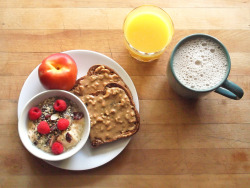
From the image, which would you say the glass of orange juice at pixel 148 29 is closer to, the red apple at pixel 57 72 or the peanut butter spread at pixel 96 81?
the peanut butter spread at pixel 96 81

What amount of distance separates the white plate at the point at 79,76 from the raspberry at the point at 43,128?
0.18 metres

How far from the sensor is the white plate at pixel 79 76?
53.7 inches

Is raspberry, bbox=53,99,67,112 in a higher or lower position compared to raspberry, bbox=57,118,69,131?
higher

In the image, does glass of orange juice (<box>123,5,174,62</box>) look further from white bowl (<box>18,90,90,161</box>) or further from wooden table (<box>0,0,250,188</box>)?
white bowl (<box>18,90,90,161</box>)

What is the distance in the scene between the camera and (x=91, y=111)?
1.39m

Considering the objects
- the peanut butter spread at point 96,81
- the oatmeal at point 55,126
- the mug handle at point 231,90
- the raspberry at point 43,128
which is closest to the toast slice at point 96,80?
the peanut butter spread at point 96,81

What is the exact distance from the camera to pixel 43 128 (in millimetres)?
1262

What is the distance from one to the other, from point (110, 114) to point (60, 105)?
0.26 metres

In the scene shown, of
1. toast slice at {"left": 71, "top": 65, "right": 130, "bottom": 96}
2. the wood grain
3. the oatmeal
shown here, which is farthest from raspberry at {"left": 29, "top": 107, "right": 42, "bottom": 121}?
the wood grain

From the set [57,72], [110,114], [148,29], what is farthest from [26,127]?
[148,29]

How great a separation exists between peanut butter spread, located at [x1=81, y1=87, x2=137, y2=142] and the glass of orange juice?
26 centimetres

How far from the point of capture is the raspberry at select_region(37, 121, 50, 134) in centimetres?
126

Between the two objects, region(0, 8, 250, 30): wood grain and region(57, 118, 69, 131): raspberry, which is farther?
region(0, 8, 250, 30): wood grain

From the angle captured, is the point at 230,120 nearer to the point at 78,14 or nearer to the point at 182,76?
the point at 182,76
